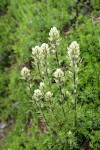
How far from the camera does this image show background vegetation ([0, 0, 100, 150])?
4.55 meters

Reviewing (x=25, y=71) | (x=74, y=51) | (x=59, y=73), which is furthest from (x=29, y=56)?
(x=74, y=51)

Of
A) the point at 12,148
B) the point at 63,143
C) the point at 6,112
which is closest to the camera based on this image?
Result: the point at 63,143

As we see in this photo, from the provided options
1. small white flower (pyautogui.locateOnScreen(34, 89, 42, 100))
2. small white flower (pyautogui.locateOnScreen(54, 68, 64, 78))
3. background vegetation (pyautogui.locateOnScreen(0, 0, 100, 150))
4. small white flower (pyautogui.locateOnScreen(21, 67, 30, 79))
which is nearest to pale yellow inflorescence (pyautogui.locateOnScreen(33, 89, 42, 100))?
small white flower (pyautogui.locateOnScreen(34, 89, 42, 100))

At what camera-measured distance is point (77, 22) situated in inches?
254

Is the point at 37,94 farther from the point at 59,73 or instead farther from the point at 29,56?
the point at 29,56

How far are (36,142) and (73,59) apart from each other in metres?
2.23

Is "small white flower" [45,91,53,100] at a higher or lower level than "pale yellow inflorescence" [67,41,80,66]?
lower

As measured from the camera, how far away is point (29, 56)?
677 centimetres

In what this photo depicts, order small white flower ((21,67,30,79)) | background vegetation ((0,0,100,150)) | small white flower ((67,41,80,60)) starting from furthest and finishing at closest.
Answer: background vegetation ((0,0,100,150)) < small white flower ((21,67,30,79)) < small white flower ((67,41,80,60))

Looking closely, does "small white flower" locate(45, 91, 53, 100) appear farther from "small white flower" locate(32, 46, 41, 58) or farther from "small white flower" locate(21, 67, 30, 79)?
"small white flower" locate(32, 46, 41, 58)

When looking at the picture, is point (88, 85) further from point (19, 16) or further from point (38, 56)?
point (19, 16)

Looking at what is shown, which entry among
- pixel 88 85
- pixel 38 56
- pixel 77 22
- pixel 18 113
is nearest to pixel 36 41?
pixel 77 22

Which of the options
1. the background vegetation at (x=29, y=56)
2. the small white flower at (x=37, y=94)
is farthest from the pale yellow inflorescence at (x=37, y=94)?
the background vegetation at (x=29, y=56)

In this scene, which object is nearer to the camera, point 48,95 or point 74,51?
point 74,51
